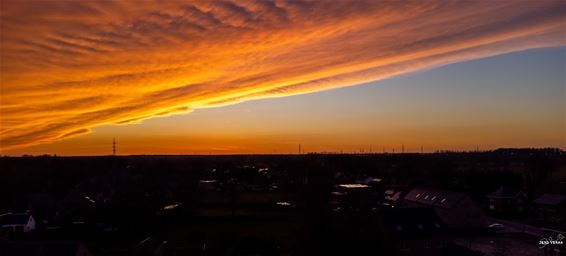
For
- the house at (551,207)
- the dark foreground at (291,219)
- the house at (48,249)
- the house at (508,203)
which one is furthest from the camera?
the house at (508,203)

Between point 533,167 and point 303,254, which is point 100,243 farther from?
point 533,167

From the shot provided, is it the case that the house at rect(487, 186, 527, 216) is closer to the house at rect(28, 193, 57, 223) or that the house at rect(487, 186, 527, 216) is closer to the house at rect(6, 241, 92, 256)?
the house at rect(6, 241, 92, 256)

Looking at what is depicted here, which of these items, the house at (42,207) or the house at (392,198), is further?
the house at (392,198)

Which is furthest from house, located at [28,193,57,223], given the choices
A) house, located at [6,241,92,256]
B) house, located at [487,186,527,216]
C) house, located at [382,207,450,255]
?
house, located at [487,186,527,216]

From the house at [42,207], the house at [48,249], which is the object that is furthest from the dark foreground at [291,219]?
the house at [42,207]

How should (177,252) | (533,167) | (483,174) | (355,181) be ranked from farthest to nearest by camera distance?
(355,181)
(533,167)
(483,174)
(177,252)

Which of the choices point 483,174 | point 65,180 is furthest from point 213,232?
point 65,180

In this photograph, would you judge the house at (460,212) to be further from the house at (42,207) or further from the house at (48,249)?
the house at (42,207)
